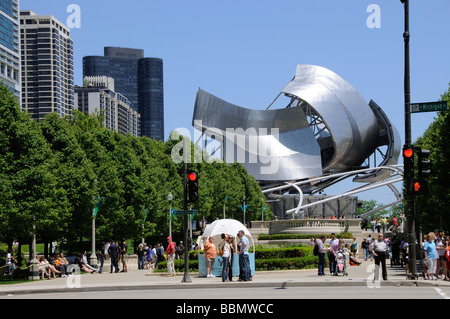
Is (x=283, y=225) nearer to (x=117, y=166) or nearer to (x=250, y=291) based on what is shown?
(x=117, y=166)

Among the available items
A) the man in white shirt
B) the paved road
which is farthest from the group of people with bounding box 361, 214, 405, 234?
the paved road

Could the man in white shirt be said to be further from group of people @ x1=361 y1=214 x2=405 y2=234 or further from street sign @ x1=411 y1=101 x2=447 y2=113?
group of people @ x1=361 y1=214 x2=405 y2=234

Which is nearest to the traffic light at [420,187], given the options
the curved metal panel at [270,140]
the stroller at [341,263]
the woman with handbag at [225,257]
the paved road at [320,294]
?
the paved road at [320,294]

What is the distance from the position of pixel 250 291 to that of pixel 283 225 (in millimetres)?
42173

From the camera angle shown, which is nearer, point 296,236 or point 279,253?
point 279,253

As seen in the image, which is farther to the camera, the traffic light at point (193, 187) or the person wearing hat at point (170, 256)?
the person wearing hat at point (170, 256)

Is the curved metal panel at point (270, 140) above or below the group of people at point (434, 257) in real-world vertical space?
above

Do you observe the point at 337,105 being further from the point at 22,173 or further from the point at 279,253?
the point at 22,173

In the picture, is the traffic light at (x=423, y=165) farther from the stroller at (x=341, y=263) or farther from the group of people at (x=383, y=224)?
the group of people at (x=383, y=224)

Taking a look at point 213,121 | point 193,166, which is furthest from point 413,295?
point 213,121

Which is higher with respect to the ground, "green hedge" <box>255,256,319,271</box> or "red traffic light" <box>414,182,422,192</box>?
"red traffic light" <box>414,182,422,192</box>

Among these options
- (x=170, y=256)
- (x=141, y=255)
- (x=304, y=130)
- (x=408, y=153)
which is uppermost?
(x=304, y=130)

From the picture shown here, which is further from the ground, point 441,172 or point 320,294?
point 441,172

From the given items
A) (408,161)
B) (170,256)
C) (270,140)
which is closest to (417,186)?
(408,161)
